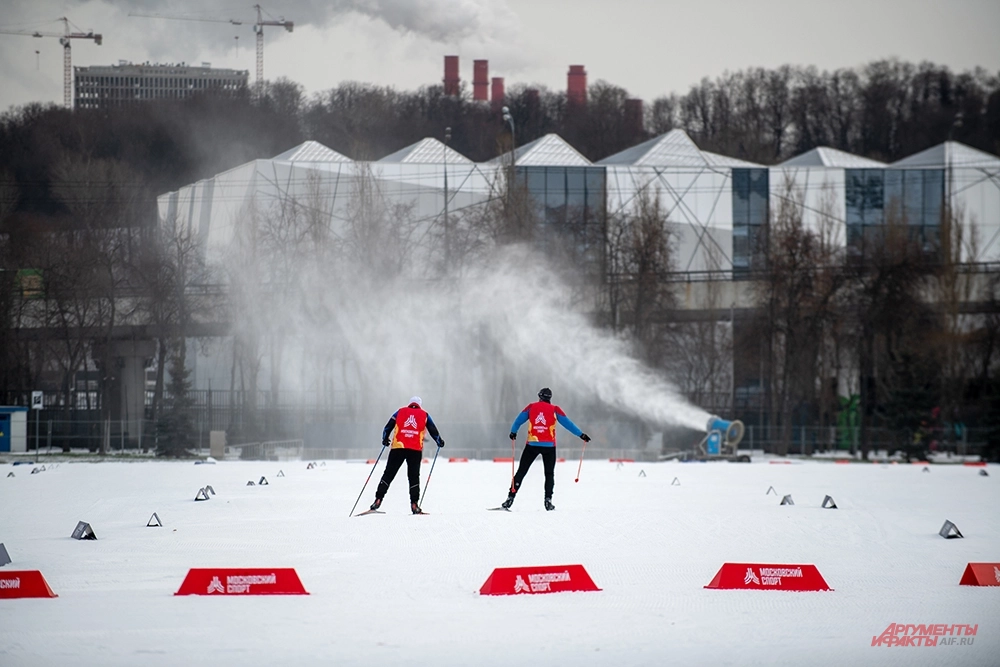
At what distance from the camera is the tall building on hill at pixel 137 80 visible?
12362 cm

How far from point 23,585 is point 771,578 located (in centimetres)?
637

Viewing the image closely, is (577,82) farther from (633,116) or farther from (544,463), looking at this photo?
(544,463)

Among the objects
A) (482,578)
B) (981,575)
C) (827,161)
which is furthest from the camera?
(827,161)

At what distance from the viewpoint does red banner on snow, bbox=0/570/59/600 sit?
33.7ft

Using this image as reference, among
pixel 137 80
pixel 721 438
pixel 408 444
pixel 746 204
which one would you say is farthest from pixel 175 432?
pixel 137 80

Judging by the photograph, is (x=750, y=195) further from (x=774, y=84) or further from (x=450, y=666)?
(x=450, y=666)

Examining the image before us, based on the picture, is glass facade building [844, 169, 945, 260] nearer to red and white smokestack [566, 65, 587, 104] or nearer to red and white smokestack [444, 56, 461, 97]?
red and white smokestack [566, 65, 587, 104]

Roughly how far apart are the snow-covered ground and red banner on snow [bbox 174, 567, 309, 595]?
7.2 inches

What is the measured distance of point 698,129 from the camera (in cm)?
11081

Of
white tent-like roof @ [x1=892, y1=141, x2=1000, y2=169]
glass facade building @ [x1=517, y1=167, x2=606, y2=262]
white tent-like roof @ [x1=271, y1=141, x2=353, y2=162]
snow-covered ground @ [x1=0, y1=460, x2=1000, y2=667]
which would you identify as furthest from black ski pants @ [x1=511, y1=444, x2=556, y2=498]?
white tent-like roof @ [x1=892, y1=141, x2=1000, y2=169]

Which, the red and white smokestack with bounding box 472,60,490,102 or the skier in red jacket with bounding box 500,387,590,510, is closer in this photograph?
the skier in red jacket with bounding box 500,387,590,510

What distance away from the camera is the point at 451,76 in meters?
120

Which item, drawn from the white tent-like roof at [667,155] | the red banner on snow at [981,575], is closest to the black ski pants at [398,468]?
the red banner on snow at [981,575]

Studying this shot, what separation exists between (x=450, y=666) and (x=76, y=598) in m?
4.05
